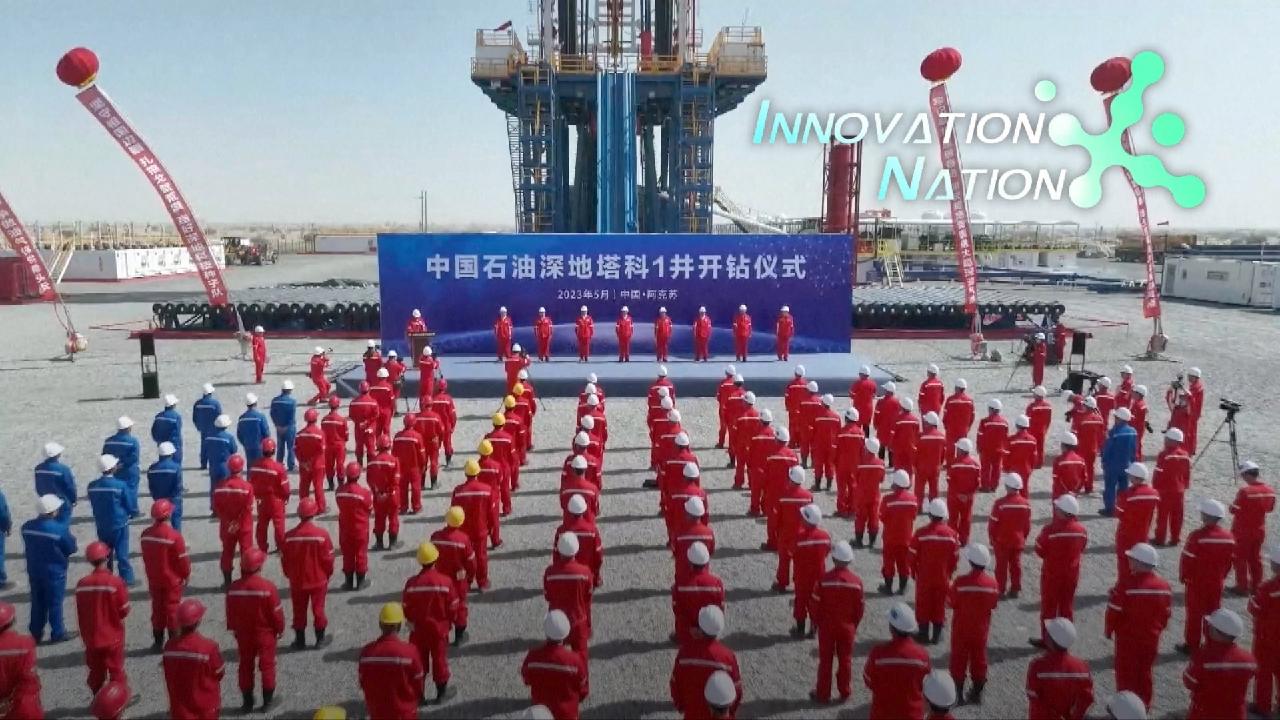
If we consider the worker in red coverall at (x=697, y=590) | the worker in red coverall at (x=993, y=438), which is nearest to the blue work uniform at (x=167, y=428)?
the worker in red coverall at (x=697, y=590)

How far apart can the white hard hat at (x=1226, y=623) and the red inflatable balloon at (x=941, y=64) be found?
17.4 meters

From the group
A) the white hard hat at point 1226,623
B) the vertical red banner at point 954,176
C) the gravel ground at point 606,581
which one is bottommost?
the gravel ground at point 606,581

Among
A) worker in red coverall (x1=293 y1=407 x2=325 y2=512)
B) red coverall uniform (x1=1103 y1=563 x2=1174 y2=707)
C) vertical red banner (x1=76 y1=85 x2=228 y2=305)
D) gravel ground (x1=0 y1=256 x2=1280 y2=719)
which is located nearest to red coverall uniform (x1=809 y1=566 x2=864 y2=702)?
gravel ground (x1=0 y1=256 x2=1280 y2=719)

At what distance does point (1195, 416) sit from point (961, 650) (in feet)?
29.0

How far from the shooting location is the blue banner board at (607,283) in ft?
68.9

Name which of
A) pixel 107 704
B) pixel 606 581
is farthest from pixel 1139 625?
pixel 107 704

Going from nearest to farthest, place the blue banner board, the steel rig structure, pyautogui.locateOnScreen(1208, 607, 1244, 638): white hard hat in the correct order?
1. pyautogui.locateOnScreen(1208, 607, 1244, 638): white hard hat
2. the blue banner board
3. the steel rig structure

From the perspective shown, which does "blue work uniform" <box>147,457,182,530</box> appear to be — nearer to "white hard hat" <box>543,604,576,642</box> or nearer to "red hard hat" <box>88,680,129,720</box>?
"red hard hat" <box>88,680,129,720</box>

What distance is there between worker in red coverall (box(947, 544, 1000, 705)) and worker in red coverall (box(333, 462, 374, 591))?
219 inches

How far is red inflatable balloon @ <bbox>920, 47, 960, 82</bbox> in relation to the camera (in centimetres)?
1984

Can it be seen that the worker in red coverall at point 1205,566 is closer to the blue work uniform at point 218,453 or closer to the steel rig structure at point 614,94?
the blue work uniform at point 218,453

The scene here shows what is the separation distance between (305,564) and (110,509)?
108 inches

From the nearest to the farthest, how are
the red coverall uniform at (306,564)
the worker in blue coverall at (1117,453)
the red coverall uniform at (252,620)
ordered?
1. the red coverall uniform at (252,620)
2. the red coverall uniform at (306,564)
3. the worker in blue coverall at (1117,453)

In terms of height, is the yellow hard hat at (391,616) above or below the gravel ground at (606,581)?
above
